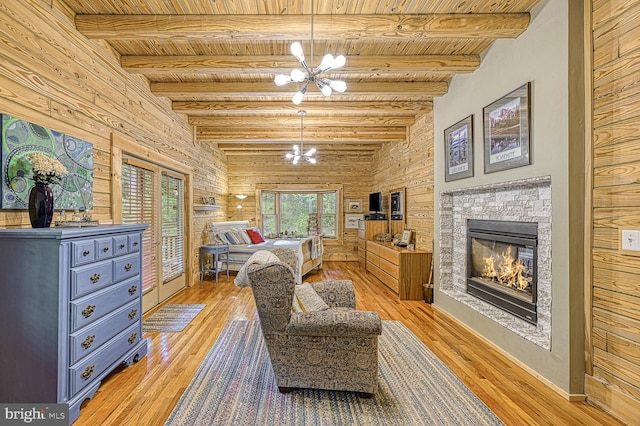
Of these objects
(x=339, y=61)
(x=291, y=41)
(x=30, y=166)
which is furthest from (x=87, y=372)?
(x=291, y=41)

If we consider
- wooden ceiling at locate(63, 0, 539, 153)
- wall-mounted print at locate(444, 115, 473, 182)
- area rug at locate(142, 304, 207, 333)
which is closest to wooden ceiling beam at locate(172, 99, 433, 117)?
wooden ceiling at locate(63, 0, 539, 153)

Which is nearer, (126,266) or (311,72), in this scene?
(126,266)

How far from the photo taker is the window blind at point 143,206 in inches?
141

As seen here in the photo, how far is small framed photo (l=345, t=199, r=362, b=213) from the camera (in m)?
8.51

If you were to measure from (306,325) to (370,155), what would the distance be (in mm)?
6977

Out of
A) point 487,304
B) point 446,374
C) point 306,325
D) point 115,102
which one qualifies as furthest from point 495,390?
point 115,102

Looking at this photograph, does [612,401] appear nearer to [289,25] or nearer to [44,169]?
[289,25]

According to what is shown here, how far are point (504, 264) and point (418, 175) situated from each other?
2.44 metres

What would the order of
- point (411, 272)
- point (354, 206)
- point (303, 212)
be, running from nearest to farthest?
1. point (411, 272)
2. point (354, 206)
3. point (303, 212)

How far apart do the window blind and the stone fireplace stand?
3.98m

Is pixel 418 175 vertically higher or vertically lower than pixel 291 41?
lower

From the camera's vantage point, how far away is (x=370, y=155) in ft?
27.7

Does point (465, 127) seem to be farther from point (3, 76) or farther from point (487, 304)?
point (3, 76)

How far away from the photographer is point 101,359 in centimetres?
220
